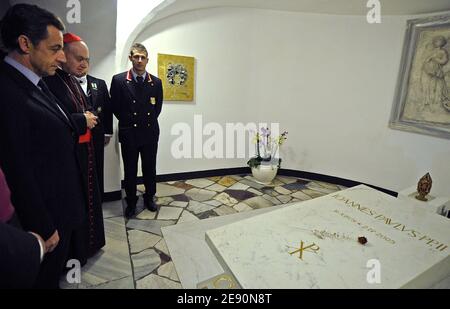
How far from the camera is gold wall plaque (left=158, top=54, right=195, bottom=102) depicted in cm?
366

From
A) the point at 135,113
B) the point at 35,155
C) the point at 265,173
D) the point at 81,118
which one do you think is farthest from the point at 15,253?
the point at 265,173

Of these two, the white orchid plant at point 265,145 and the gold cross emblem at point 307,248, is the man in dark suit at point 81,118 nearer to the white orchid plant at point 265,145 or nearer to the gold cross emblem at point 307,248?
the gold cross emblem at point 307,248

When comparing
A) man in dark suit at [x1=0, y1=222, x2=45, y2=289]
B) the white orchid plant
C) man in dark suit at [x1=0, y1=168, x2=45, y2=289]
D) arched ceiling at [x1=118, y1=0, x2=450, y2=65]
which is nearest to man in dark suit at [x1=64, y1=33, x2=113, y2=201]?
arched ceiling at [x1=118, y1=0, x2=450, y2=65]

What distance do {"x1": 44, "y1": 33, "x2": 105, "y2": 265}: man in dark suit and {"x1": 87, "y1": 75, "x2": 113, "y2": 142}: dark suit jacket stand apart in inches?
12.3

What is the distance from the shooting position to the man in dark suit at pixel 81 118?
178 centimetres

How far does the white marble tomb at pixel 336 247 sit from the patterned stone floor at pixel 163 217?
0.82 metres

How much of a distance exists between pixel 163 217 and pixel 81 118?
1557mm

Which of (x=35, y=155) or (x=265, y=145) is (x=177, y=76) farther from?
(x=35, y=155)

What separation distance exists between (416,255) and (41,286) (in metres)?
2.21

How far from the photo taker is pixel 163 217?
2938 mm

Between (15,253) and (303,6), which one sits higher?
(303,6)

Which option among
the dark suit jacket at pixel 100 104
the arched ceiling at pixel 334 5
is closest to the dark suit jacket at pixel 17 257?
the dark suit jacket at pixel 100 104

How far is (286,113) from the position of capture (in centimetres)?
445
